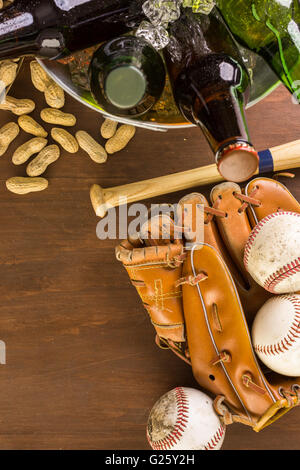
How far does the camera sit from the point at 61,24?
1.86 feet

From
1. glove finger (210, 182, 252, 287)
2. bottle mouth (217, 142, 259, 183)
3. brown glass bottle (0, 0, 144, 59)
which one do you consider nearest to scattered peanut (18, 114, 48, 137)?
brown glass bottle (0, 0, 144, 59)

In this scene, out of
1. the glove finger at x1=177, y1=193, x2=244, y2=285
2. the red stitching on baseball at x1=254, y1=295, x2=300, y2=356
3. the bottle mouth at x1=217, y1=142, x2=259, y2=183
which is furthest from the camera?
the glove finger at x1=177, y1=193, x2=244, y2=285

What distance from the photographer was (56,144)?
0.87 meters

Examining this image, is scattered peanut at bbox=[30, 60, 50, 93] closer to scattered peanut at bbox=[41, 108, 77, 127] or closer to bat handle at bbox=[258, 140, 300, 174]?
scattered peanut at bbox=[41, 108, 77, 127]

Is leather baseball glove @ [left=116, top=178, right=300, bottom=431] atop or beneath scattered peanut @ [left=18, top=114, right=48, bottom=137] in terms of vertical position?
beneath

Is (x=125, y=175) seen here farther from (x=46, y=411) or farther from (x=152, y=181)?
(x=46, y=411)

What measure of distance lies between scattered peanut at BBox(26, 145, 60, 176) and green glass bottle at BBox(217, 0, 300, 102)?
1.31 feet

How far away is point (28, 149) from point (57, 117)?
82 millimetres

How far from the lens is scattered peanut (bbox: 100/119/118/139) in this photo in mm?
854

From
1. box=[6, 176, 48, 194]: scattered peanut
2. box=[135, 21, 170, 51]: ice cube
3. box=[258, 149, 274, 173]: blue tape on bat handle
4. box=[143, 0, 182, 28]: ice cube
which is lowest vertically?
box=[6, 176, 48, 194]: scattered peanut

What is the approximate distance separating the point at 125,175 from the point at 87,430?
0.52 m

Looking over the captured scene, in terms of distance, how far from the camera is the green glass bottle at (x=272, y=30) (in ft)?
1.89

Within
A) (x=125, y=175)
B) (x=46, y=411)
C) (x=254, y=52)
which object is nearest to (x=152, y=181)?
(x=125, y=175)

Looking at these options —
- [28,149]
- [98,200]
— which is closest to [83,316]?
[98,200]
